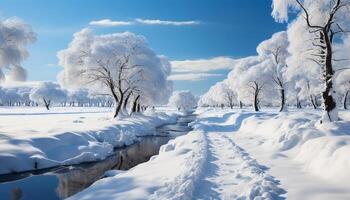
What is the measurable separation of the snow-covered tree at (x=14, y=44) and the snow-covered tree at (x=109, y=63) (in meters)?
15.9

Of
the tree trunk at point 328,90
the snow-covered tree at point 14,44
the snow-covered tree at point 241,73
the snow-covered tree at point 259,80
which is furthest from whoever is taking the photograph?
the snow-covered tree at point 241,73

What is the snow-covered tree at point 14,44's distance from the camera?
76.7 ft

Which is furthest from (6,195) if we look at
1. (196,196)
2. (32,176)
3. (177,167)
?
(196,196)

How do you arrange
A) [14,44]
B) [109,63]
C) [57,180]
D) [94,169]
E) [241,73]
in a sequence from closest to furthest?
[57,180]
[94,169]
[14,44]
[109,63]
[241,73]

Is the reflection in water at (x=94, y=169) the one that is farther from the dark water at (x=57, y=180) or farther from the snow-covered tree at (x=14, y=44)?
the snow-covered tree at (x=14, y=44)

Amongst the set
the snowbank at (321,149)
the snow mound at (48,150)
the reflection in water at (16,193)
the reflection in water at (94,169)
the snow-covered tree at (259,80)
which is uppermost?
the snow-covered tree at (259,80)

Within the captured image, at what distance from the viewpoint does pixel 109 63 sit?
42.9 meters

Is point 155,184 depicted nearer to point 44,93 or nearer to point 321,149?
point 321,149

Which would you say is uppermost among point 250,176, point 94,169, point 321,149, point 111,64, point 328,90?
point 111,64

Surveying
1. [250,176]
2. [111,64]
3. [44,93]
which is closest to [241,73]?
[111,64]

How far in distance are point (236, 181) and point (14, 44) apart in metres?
20.0

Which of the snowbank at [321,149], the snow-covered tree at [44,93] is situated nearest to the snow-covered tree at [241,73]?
the snowbank at [321,149]

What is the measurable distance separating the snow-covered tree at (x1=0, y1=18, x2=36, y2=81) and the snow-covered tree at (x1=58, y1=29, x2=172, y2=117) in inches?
627

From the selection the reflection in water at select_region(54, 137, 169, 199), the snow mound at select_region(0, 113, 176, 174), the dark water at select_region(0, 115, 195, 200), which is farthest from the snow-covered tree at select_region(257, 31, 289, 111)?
the dark water at select_region(0, 115, 195, 200)
